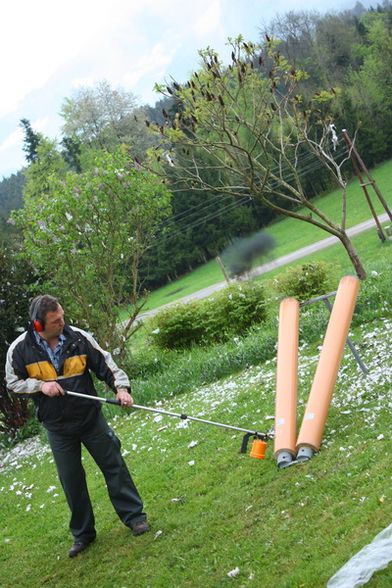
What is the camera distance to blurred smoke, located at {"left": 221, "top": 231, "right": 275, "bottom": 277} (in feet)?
57.0

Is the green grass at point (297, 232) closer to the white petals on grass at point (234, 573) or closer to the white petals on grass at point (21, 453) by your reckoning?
the white petals on grass at point (21, 453)

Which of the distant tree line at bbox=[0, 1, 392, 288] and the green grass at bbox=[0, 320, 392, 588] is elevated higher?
the distant tree line at bbox=[0, 1, 392, 288]

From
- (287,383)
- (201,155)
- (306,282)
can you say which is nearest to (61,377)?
(287,383)

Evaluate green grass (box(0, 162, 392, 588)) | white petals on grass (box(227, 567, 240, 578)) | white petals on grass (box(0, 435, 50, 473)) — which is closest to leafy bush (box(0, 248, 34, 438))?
white petals on grass (box(0, 435, 50, 473))

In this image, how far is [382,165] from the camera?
47.2m

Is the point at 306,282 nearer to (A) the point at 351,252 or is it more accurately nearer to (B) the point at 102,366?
(A) the point at 351,252

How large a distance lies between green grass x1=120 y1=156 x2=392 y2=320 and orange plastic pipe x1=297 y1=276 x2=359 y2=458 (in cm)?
2161

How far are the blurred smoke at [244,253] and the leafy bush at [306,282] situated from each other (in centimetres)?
255

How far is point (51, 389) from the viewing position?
18.5 feet

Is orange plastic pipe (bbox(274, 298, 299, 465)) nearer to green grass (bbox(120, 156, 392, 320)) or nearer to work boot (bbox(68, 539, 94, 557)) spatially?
work boot (bbox(68, 539, 94, 557))

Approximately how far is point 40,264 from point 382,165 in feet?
124

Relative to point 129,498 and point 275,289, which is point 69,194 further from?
point 129,498

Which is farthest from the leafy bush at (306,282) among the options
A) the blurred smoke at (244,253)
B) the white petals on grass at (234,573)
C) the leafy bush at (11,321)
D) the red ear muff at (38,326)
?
the white petals on grass at (234,573)

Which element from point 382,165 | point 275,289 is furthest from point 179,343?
point 382,165
